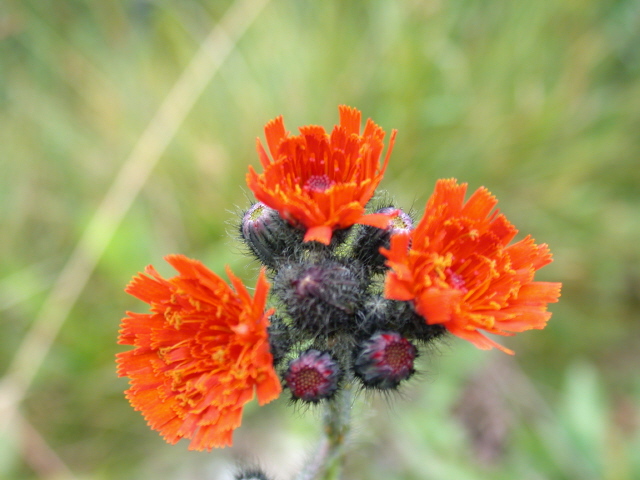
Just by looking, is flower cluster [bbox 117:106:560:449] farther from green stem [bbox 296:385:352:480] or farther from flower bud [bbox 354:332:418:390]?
green stem [bbox 296:385:352:480]

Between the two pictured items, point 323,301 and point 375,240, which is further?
point 375,240

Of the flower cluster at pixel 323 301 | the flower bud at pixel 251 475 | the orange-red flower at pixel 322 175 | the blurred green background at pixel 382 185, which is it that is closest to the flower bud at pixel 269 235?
the flower cluster at pixel 323 301

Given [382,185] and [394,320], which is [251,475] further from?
[382,185]

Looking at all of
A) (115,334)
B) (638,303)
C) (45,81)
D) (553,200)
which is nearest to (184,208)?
(115,334)

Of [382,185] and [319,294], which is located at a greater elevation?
[382,185]

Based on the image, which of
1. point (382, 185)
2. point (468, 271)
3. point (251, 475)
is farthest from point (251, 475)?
point (382, 185)

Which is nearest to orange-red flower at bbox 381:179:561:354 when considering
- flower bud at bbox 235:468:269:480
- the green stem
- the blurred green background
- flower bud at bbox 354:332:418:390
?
flower bud at bbox 354:332:418:390
